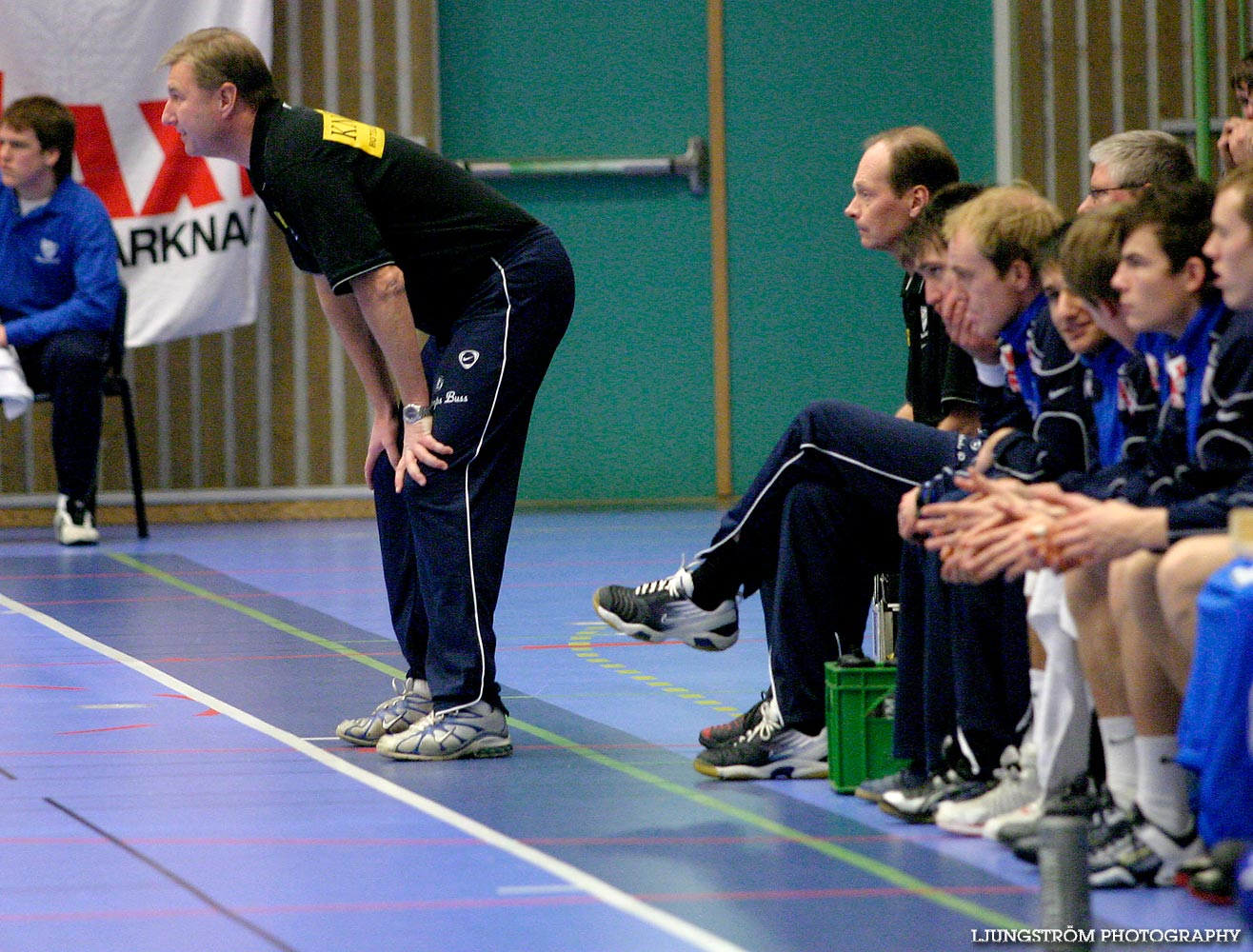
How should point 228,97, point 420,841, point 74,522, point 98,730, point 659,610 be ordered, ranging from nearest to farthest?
1. point 420,841
2. point 659,610
3. point 228,97
4. point 98,730
5. point 74,522

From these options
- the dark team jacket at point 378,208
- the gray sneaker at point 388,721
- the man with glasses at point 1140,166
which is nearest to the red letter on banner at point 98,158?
the dark team jacket at point 378,208

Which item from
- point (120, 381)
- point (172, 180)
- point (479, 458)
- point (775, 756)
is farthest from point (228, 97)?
point (172, 180)

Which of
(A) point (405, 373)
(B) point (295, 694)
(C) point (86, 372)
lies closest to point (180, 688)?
(B) point (295, 694)

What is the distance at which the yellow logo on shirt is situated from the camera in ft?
11.9

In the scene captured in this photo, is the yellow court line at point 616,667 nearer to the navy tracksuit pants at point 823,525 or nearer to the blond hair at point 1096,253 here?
the navy tracksuit pants at point 823,525

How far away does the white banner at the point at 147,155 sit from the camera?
8555mm

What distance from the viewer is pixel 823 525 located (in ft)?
11.0

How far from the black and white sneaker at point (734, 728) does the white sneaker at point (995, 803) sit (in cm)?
60

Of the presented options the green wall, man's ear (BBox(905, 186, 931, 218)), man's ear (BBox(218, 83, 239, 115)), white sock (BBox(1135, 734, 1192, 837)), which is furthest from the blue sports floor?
the green wall

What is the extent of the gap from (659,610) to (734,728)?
0.27 meters

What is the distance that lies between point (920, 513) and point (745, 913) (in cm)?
85

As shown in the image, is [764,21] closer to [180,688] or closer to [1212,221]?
[180,688]

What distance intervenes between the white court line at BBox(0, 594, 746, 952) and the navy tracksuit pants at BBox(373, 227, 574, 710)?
29cm

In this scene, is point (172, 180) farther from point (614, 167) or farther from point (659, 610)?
point (659, 610)
